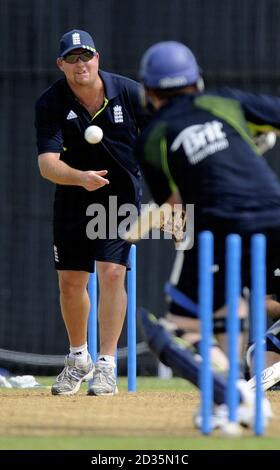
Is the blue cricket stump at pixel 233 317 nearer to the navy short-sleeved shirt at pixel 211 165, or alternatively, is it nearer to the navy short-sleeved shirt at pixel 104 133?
the navy short-sleeved shirt at pixel 211 165

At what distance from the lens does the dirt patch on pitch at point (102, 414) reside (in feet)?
20.4

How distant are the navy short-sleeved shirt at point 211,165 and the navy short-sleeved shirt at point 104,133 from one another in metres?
2.40

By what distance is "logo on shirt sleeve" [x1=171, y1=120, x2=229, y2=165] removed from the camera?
5.93 meters

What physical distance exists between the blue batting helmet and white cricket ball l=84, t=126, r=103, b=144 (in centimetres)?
217

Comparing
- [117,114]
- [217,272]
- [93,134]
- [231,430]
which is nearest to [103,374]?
[93,134]

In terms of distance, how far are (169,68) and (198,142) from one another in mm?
Answer: 401

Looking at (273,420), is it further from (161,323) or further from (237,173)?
(237,173)

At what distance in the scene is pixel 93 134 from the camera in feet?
27.1

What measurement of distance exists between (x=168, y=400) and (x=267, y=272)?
84.4 inches

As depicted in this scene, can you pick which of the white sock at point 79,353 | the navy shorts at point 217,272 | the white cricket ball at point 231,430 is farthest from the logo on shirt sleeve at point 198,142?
the white sock at point 79,353

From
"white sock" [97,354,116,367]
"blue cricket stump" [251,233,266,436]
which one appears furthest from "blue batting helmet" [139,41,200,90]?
"white sock" [97,354,116,367]

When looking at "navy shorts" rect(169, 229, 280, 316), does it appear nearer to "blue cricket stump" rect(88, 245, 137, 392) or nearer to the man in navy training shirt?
the man in navy training shirt

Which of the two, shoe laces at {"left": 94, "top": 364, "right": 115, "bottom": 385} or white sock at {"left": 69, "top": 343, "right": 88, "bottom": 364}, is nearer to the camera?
shoe laces at {"left": 94, "top": 364, "right": 115, "bottom": 385}
